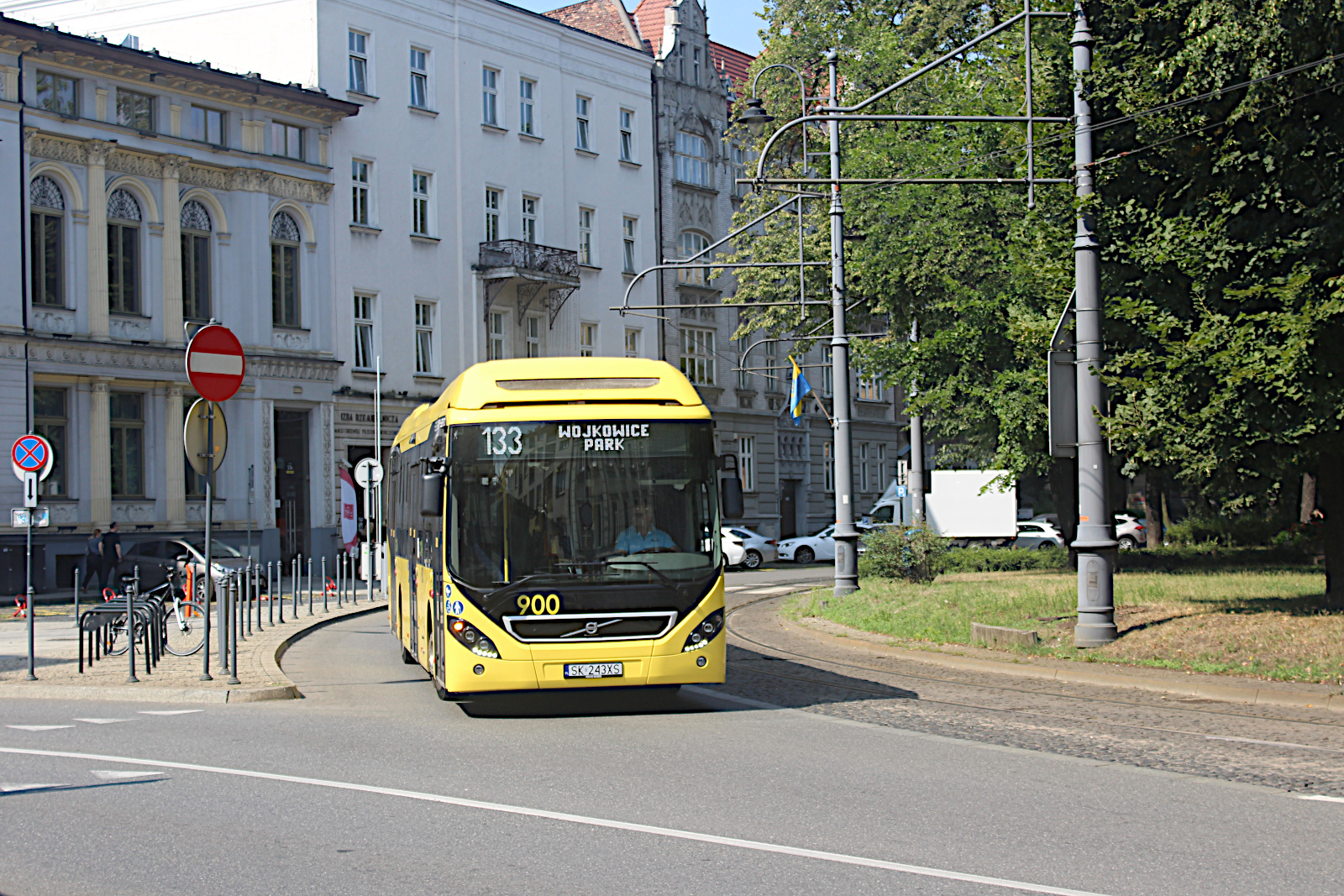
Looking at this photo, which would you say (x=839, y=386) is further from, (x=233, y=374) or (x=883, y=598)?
(x=233, y=374)

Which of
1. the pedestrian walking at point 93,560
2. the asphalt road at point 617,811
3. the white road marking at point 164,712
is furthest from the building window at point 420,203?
the asphalt road at point 617,811

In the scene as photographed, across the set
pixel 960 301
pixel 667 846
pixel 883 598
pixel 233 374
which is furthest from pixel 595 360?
pixel 960 301

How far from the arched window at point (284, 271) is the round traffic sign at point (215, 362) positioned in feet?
87.1

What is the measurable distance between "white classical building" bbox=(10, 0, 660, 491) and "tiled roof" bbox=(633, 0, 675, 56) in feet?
9.81

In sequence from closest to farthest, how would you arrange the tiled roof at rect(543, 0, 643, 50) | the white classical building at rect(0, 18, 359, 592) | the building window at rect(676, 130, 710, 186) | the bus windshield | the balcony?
the bus windshield, the white classical building at rect(0, 18, 359, 592), the balcony, the tiled roof at rect(543, 0, 643, 50), the building window at rect(676, 130, 710, 186)

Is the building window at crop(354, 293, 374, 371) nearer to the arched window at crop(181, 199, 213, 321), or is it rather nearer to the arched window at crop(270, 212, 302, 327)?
the arched window at crop(270, 212, 302, 327)

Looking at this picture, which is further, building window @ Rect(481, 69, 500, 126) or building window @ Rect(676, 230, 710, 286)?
building window @ Rect(676, 230, 710, 286)

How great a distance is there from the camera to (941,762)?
9.83 meters

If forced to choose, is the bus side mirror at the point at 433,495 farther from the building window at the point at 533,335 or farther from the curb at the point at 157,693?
the building window at the point at 533,335

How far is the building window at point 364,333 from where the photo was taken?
141ft

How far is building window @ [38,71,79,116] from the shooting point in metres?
35.5

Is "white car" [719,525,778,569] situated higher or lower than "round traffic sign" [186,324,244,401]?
lower

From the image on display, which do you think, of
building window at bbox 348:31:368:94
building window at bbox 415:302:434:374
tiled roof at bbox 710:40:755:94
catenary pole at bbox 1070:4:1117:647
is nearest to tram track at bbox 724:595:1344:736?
catenary pole at bbox 1070:4:1117:647

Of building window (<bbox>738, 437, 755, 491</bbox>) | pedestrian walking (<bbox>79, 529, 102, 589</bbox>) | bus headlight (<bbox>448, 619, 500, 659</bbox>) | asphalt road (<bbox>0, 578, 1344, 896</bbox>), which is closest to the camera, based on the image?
asphalt road (<bbox>0, 578, 1344, 896</bbox>)
